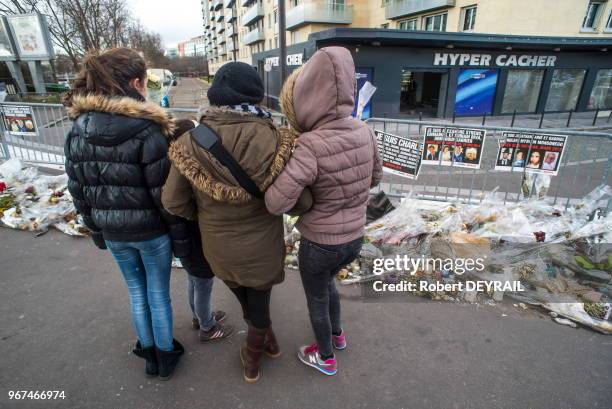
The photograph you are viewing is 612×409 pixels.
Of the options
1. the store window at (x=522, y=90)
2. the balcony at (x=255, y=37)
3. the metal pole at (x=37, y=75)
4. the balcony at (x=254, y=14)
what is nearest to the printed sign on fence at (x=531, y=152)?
the store window at (x=522, y=90)

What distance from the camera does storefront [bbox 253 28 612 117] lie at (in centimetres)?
1656

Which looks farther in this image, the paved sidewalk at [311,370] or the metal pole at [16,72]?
the metal pole at [16,72]

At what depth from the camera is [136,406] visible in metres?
2.28

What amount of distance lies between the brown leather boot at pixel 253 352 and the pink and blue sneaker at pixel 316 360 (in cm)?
36

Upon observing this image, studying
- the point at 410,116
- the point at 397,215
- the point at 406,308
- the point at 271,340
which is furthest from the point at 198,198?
the point at 410,116

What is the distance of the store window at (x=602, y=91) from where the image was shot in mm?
20422

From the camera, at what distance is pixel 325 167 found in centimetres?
186

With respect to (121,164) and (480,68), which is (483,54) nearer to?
(480,68)

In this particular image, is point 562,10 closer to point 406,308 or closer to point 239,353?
point 406,308

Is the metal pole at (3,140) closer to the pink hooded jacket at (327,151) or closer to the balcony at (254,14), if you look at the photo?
the pink hooded jacket at (327,151)

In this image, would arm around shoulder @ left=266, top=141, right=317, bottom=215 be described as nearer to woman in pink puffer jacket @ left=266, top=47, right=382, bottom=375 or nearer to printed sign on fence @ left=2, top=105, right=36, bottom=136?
woman in pink puffer jacket @ left=266, top=47, right=382, bottom=375

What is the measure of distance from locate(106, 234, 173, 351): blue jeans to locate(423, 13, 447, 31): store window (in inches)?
892

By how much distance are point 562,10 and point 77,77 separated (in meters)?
24.4

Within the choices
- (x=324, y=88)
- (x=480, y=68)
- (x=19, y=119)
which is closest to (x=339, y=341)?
(x=324, y=88)
